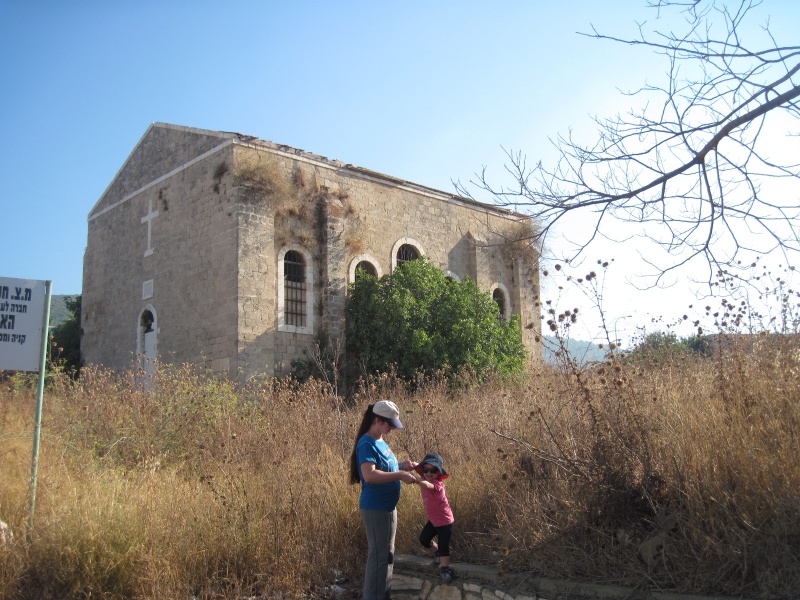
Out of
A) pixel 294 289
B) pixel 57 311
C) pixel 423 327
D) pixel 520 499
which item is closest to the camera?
pixel 520 499

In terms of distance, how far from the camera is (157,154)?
1906cm

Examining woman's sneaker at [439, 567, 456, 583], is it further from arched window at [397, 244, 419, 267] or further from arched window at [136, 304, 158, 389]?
arched window at [397, 244, 419, 267]

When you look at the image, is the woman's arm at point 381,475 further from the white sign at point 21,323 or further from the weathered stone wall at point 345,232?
the weathered stone wall at point 345,232

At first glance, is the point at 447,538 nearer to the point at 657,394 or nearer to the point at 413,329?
the point at 657,394

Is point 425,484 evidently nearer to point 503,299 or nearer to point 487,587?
point 487,587

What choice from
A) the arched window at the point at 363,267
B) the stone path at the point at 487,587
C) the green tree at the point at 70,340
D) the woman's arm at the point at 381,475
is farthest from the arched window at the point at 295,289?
the woman's arm at the point at 381,475

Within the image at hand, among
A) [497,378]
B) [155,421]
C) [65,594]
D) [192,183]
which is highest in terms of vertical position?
[192,183]

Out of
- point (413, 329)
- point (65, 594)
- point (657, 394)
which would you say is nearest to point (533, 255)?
point (413, 329)

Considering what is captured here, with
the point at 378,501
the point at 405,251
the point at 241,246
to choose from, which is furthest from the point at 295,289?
Answer: the point at 378,501

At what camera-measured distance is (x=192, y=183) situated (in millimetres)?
17625

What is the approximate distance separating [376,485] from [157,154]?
52.8 feet

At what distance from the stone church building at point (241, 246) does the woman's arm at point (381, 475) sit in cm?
1010

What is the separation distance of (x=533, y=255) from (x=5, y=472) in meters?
15.8

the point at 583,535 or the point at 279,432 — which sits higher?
the point at 279,432
